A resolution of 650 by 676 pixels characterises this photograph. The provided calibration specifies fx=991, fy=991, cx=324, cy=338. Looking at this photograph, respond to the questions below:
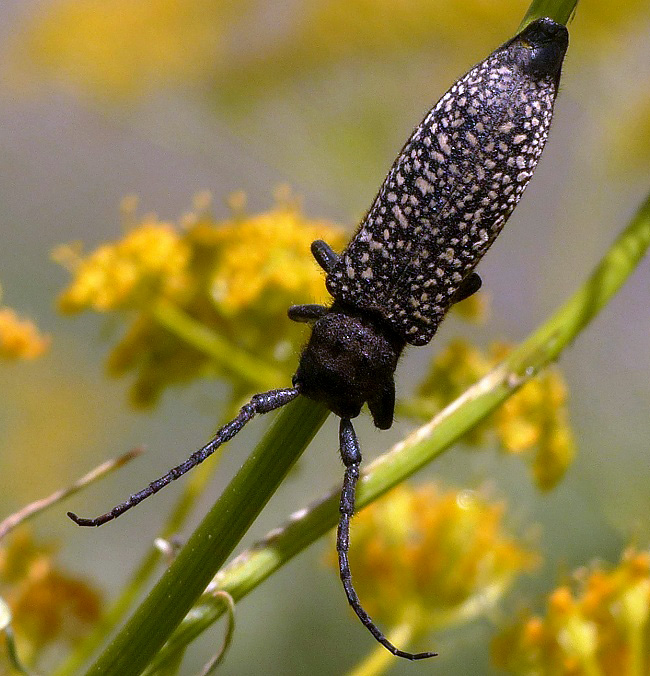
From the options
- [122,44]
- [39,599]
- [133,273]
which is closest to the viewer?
[39,599]

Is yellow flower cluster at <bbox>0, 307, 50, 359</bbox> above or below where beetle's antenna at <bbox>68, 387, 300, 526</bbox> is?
below

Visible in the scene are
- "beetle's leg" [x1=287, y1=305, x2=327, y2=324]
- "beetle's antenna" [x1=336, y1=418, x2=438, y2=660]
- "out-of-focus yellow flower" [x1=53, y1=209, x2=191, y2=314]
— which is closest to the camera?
"beetle's antenna" [x1=336, y1=418, x2=438, y2=660]

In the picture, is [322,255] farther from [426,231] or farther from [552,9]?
[552,9]

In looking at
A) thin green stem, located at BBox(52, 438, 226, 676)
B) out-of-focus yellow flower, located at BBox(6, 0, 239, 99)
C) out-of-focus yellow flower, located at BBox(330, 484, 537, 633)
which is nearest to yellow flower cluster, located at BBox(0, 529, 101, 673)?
thin green stem, located at BBox(52, 438, 226, 676)

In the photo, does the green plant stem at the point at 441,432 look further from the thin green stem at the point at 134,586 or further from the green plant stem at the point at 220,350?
the green plant stem at the point at 220,350

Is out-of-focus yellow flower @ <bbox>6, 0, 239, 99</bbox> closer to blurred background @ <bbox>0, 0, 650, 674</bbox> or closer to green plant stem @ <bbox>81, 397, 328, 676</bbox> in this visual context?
blurred background @ <bbox>0, 0, 650, 674</bbox>

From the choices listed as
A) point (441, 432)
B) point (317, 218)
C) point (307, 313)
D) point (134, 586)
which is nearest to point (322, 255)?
point (307, 313)

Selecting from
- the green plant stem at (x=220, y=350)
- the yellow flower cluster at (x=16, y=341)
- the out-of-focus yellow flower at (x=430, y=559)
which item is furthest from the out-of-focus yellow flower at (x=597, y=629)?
the yellow flower cluster at (x=16, y=341)
